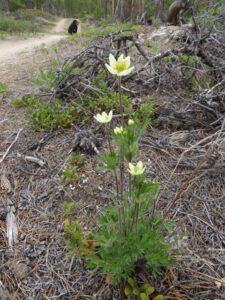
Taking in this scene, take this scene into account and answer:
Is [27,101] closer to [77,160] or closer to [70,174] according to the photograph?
[77,160]

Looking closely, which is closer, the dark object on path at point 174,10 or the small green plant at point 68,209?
the small green plant at point 68,209

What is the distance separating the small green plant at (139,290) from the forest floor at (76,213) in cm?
10

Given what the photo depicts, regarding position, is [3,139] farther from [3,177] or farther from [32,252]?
[32,252]

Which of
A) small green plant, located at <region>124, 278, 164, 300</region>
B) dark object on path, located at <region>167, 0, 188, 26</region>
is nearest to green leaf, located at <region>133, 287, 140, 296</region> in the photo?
small green plant, located at <region>124, 278, 164, 300</region>

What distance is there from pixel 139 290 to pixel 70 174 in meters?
1.13

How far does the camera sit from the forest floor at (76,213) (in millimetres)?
1725

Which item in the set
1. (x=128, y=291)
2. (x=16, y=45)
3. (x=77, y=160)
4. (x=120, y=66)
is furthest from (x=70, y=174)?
(x=16, y=45)

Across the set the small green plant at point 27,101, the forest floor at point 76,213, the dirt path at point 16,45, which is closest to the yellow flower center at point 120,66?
the forest floor at point 76,213

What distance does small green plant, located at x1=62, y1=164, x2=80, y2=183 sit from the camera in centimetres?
242

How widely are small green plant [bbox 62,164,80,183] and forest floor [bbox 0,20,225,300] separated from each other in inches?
2.0

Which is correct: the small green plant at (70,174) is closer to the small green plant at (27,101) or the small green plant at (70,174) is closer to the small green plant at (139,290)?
the small green plant at (139,290)

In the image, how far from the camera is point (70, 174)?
2.44 m

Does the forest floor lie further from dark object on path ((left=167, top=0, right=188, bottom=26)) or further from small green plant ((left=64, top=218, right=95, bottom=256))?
dark object on path ((left=167, top=0, right=188, bottom=26))

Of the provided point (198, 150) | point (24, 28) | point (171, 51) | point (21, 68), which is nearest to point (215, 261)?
point (198, 150)
